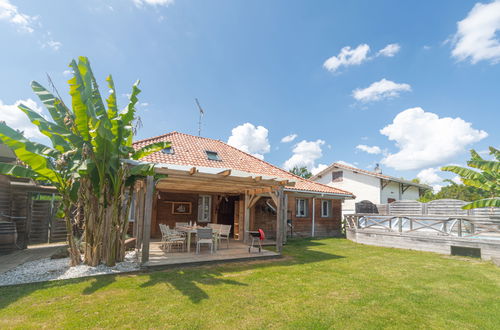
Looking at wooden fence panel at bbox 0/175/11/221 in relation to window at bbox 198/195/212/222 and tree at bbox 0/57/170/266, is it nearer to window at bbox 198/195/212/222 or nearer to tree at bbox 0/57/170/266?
tree at bbox 0/57/170/266

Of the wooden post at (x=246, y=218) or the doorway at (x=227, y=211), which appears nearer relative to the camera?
the wooden post at (x=246, y=218)

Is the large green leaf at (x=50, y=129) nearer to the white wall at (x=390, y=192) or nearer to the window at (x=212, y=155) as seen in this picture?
the window at (x=212, y=155)

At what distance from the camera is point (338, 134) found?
22125mm

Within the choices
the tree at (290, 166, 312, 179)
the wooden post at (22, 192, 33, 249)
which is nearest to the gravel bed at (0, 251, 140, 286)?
the wooden post at (22, 192, 33, 249)

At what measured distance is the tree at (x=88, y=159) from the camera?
602 centimetres

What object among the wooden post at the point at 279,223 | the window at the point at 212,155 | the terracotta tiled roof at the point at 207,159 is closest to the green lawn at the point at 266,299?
the wooden post at the point at 279,223

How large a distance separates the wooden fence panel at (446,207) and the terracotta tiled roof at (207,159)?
4.92m

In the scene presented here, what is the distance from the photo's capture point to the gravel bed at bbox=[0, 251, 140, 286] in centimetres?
561

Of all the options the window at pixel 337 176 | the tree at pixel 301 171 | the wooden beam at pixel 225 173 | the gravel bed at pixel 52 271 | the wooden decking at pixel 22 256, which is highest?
the tree at pixel 301 171

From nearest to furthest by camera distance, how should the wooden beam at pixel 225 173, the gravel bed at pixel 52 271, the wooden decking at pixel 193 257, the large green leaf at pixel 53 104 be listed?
1. the gravel bed at pixel 52 271
2. the large green leaf at pixel 53 104
3. the wooden decking at pixel 193 257
4. the wooden beam at pixel 225 173

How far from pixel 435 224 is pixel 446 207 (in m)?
5.45

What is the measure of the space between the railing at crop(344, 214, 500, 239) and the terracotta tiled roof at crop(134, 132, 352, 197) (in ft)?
10.3

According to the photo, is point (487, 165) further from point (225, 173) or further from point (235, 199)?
point (235, 199)

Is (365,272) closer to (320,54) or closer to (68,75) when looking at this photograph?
(68,75)
